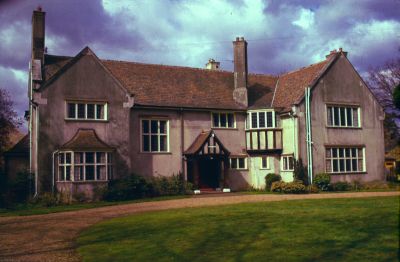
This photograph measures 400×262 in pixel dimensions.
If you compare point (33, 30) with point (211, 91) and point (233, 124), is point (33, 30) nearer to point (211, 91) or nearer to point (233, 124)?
point (211, 91)

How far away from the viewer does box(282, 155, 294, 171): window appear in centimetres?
3135

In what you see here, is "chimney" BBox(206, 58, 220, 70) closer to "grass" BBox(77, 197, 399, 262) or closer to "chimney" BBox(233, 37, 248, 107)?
"chimney" BBox(233, 37, 248, 107)

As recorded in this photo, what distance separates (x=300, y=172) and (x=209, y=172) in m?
6.48

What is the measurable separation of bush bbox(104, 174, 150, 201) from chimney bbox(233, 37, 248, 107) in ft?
34.7

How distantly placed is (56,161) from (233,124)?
521 inches

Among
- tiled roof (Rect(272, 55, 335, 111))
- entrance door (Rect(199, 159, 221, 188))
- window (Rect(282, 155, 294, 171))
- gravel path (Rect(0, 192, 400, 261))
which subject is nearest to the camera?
gravel path (Rect(0, 192, 400, 261))

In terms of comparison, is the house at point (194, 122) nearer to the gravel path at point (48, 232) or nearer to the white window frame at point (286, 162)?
the white window frame at point (286, 162)

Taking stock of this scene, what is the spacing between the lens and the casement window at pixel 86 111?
89.9 ft

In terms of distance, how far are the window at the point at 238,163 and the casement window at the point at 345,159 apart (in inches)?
236

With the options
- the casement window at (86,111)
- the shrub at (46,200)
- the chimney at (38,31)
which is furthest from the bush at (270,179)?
the chimney at (38,31)

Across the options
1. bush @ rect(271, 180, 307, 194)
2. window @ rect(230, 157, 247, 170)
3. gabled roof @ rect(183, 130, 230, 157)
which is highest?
gabled roof @ rect(183, 130, 230, 157)

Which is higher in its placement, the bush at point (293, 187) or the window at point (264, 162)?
the window at point (264, 162)

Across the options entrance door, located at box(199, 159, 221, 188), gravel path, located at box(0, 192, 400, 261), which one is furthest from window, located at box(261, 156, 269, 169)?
gravel path, located at box(0, 192, 400, 261)

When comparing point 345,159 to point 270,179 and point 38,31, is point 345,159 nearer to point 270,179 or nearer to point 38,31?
point 270,179
